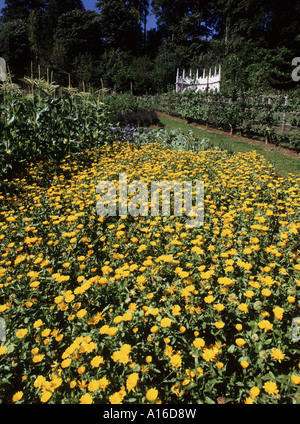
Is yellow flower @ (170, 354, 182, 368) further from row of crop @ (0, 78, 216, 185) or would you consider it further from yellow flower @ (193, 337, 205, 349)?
row of crop @ (0, 78, 216, 185)

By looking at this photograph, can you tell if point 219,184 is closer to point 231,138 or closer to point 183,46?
point 231,138

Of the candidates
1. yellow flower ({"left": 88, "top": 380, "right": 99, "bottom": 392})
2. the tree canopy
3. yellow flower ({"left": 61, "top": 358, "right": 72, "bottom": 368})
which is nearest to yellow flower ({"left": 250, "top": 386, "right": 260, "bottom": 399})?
yellow flower ({"left": 88, "top": 380, "right": 99, "bottom": 392})

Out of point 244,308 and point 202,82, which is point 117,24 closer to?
point 202,82

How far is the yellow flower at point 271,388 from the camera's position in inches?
50.2

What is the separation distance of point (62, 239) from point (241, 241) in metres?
1.88

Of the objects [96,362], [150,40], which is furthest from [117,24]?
[96,362]

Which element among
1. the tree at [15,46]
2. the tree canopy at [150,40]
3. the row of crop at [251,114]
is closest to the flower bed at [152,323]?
the row of crop at [251,114]

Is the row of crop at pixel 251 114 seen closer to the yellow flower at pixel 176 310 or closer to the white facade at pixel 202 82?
the white facade at pixel 202 82

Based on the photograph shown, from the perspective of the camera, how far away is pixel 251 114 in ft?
29.0

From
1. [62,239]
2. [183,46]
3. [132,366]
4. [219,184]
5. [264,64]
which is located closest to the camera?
[132,366]

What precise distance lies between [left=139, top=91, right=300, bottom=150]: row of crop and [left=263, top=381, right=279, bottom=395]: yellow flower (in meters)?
7.67
